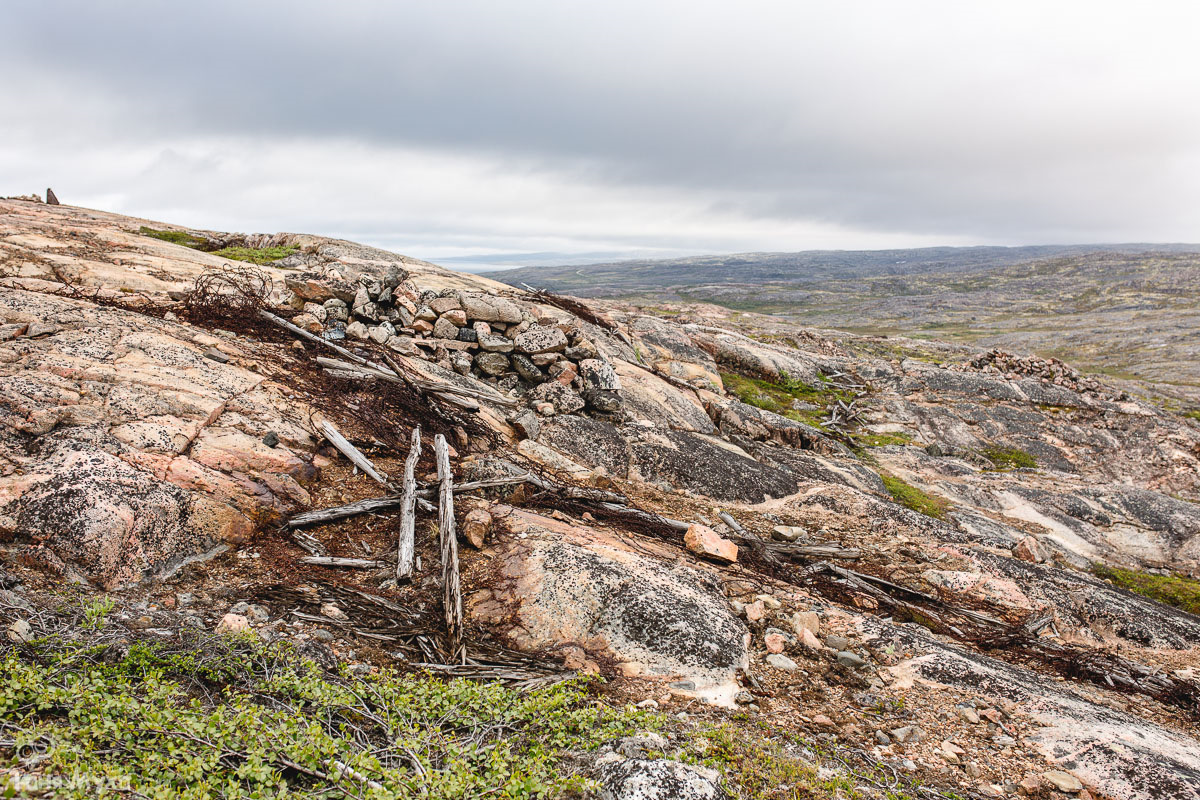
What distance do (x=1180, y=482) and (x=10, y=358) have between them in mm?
32391

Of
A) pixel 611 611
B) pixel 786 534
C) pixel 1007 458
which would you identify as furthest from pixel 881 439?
pixel 611 611

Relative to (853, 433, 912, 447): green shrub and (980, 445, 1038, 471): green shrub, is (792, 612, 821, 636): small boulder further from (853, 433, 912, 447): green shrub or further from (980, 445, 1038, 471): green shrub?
(980, 445, 1038, 471): green shrub

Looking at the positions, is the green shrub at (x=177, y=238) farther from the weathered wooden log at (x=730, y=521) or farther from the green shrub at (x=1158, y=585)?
the green shrub at (x=1158, y=585)

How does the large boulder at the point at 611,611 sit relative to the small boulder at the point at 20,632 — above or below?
below

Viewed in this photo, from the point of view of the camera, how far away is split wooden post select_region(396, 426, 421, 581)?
711cm

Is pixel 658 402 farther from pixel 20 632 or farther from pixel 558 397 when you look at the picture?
pixel 20 632

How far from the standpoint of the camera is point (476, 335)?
13734 millimetres

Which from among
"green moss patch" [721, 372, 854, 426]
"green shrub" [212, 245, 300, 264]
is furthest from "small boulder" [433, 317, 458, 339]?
"green moss patch" [721, 372, 854, 426]

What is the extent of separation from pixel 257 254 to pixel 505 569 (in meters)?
16.5

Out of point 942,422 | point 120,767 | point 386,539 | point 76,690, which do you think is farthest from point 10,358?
point 942,422

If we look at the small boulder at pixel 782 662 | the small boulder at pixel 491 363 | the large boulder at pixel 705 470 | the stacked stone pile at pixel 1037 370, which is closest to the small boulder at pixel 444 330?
the small boulder at pixel 491 363

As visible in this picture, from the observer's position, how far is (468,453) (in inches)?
397

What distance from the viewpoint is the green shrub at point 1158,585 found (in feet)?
37.2

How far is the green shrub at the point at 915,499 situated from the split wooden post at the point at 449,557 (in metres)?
11.4
